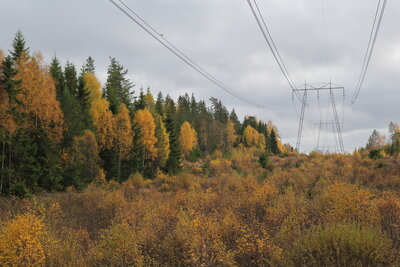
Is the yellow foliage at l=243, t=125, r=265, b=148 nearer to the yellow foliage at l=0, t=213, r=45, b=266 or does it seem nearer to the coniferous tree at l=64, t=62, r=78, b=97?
the coniferous tree at l=64, t=62, r=78, b=97

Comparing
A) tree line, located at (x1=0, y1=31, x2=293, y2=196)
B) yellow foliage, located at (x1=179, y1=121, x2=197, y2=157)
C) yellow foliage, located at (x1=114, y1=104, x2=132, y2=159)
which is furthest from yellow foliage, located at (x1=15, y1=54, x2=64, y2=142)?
yellow foliage, located at (x1=179, y1=121, x2=197, y2=157)

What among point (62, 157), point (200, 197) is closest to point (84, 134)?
point (62, 157)

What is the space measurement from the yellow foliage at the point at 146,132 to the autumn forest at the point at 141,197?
144mm

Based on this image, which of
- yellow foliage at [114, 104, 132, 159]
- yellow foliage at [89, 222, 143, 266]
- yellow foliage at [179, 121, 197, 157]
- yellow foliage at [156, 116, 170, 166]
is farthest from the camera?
yellow foliage at [179, 121, 197, 157]

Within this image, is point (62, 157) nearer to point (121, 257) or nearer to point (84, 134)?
point (84, 134)

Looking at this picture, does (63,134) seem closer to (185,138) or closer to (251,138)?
(185,138)

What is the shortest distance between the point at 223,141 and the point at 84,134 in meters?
48.4

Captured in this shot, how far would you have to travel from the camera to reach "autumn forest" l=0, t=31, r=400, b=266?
6.42m

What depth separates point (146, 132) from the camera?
37562mm

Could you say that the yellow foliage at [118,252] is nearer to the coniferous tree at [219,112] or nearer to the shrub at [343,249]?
the shrub at [343,249]

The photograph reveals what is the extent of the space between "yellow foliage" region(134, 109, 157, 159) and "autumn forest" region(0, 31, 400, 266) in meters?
0.14

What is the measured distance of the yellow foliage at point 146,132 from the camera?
3677cm

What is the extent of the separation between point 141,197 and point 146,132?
2017 cm

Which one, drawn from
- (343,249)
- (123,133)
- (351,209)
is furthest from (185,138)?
(343,249)
